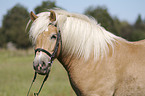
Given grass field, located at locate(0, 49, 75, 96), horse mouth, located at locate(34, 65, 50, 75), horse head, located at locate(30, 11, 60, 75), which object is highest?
horse head, located at locate(30, 11, 60, 75)

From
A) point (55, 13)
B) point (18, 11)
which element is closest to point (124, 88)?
point (55, 13)

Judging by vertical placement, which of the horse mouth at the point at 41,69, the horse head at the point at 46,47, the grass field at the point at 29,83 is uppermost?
the horse head at the point at 46,47

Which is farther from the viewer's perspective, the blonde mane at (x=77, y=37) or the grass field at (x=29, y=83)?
the grass field at (x=29, y=83)

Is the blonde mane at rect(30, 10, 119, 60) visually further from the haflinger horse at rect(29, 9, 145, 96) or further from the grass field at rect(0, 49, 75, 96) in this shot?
the grass field at rect(0, 49, 75, 96)

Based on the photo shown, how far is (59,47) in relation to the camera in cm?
306

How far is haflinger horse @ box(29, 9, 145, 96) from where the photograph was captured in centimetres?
290

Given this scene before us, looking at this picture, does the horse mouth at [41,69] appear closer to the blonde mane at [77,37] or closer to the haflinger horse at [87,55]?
the haflinger horse at [87,55]

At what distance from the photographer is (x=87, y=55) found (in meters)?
3.07

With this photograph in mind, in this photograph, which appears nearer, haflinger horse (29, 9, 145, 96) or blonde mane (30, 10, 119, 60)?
haflinger horse (29, 9, 145, 96)

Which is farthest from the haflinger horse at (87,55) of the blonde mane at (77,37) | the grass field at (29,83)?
the grass field at (29,83)

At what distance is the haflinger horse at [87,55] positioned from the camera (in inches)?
114

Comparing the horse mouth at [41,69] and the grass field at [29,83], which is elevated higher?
the horse mouth at [41,69]

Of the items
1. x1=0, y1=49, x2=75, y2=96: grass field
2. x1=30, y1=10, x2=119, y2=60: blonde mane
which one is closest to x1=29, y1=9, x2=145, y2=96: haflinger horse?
x1=30, y1=10, x2=119, y2=60: blonde mane

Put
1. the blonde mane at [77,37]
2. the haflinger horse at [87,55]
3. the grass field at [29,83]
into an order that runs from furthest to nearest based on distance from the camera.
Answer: the grass field at [29,83], the blonde mane at [77,37], the haflinger horse at [87,55]
